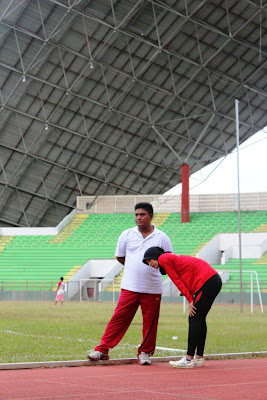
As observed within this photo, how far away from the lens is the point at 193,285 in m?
8.35

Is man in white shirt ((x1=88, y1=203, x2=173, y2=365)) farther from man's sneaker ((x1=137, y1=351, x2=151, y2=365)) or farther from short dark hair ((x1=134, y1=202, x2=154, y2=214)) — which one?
man's sneaker ((x1=137, y1=351, x2=151, y2=365))

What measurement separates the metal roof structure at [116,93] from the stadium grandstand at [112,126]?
3.8 inches

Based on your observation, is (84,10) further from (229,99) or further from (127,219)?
(127,219)

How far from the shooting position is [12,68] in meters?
45.1

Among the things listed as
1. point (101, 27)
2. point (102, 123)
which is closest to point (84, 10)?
point (101, 27)

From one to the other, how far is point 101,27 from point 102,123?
9.20m

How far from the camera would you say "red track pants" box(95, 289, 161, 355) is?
848 cm

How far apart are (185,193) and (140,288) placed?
42.5m

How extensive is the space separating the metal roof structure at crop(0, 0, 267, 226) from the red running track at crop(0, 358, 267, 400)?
34715 millimetres

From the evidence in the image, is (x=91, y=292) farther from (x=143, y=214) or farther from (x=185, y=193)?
(x=143, y=214)

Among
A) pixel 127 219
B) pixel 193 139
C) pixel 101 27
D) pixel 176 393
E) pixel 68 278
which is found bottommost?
pixel 176 393

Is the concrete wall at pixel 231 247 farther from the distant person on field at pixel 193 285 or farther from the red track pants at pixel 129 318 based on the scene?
the distant person on field at pixel 193 285

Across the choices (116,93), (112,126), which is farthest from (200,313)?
(112,126)

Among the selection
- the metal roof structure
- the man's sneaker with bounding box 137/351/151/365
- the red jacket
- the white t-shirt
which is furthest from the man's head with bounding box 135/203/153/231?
the metal roof structure
